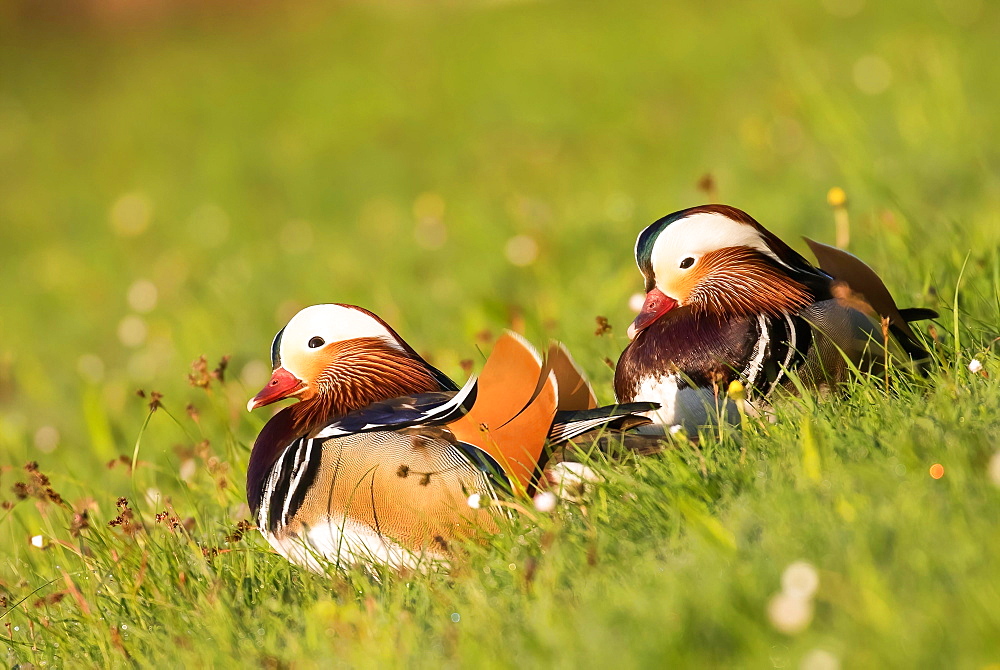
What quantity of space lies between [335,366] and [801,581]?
1497 mm

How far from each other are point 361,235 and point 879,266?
16.1 feet

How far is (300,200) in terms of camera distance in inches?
395

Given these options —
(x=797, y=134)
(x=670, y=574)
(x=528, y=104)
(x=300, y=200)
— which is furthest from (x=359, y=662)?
(x=528, y=104)

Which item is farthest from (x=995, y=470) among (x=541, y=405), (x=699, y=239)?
(x=541, y=405)

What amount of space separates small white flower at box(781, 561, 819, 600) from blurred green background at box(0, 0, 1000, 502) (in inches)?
60.7

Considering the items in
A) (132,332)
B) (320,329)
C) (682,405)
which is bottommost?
(682,405)

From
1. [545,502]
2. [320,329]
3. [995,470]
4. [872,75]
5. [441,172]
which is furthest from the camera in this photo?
[441,172]

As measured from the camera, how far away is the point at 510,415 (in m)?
2.86

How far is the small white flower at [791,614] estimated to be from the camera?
1964 mm

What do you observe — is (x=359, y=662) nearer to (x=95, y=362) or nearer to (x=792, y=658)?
(x=792, y=658)

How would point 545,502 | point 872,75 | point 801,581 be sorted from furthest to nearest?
point 872,75
point 545,502
point 801,581

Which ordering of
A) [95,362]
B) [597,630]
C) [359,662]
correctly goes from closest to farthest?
Answer: 1. [597,630]
2. [359,662]
3. [95,362]

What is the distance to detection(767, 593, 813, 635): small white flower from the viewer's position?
6.44ft

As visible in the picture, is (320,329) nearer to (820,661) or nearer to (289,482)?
(289,482)
